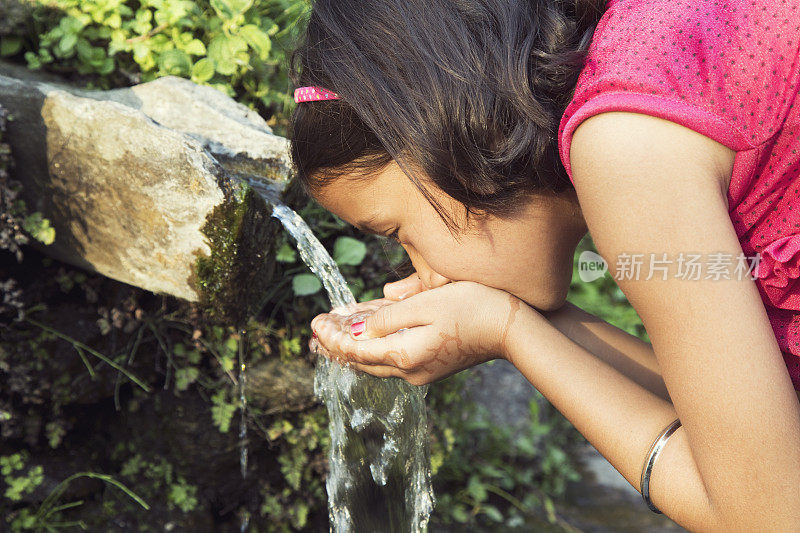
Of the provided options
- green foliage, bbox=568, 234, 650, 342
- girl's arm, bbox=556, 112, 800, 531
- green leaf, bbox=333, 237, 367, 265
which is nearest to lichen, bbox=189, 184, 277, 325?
green leaf, bbox=333, 237, 367, 265

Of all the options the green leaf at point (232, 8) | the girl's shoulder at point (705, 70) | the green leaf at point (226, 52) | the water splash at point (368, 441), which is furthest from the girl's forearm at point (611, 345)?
the green leaf at point (232, 8)

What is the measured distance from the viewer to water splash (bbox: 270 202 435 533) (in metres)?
2.14

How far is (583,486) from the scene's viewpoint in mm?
3408

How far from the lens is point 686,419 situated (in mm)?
1207

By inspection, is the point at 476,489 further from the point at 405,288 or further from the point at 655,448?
the point at 655,448

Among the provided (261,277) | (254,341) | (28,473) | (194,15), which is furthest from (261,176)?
(28,473)

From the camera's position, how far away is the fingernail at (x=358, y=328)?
1680mm

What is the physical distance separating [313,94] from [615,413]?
87cm

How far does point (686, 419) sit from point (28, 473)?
205 centimetres

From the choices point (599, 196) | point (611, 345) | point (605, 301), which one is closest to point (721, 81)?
point (599, 196)

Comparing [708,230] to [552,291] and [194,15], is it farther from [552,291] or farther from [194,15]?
[194,15]

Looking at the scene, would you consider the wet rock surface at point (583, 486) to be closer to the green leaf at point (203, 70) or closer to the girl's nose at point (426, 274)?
the girl's nose at point (426, 274)

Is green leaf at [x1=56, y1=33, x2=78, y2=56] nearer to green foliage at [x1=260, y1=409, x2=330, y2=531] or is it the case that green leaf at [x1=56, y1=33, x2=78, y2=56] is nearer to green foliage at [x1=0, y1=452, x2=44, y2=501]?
green foliage at [x1=0, y1=452, x2=44, y2=501]

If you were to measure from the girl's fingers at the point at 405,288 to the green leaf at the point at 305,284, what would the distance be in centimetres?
58
